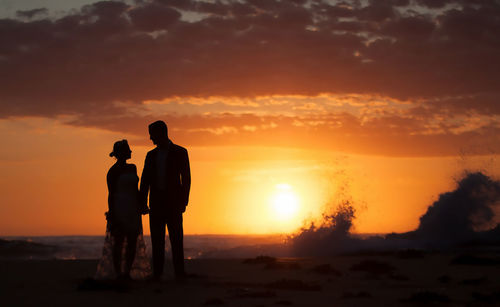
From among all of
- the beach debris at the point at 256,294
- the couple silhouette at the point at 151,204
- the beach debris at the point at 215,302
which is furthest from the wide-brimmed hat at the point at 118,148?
the beach debris at the point at 215,302

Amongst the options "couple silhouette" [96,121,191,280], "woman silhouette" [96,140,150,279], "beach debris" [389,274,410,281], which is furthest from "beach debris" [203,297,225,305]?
"beach debris" [389,274,410,281]

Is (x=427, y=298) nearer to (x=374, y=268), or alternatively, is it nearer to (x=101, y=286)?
(x=374, y=268)

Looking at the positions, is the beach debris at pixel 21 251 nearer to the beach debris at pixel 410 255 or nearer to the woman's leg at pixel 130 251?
the woman's leg at pixel 130 251

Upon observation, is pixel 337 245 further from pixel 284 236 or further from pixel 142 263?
pixel 142 263

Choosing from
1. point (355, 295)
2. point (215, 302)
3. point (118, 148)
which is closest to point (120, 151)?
point (118, 148)

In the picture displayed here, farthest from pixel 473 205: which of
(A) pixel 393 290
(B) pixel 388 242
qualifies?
(A) pixel 393 290

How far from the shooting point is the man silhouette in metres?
9.20

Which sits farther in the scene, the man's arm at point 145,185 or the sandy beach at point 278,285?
the man's arm at point 145,185

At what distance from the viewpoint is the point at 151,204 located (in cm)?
932

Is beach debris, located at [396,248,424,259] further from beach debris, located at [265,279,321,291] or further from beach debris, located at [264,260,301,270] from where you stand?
beach debris, located at [265,279,321,291]

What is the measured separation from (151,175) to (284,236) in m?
13.3

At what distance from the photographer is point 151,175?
9320 millimetres

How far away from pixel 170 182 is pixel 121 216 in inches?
38.4

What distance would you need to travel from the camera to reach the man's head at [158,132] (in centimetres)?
919
